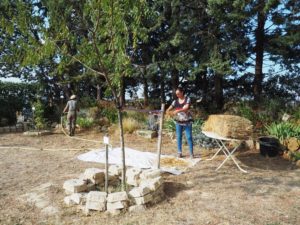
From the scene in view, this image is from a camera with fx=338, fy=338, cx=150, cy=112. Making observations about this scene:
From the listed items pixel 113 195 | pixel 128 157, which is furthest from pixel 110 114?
pixel 113 195

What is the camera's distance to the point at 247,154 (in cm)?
768

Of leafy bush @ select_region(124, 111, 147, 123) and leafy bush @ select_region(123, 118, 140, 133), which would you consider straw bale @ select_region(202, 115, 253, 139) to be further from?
leafy bush @ select_region(124, 111, 147, 123)

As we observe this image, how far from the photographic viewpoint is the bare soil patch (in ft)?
13.1

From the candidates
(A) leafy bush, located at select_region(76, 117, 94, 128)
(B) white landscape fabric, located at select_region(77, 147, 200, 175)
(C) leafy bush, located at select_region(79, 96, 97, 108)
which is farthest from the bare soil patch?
(C) leafy bush, located at select_region(79, 96, 97, 108)

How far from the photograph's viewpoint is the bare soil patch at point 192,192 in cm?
400

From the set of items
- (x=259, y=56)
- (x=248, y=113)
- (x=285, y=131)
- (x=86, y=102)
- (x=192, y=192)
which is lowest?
(x=192, y=192)

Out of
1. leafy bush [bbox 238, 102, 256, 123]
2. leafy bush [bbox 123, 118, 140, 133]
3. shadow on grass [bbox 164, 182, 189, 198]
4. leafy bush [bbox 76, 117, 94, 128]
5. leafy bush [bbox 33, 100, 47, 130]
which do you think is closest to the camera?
shadow on grass [bbox 164, 182, 189, 198]

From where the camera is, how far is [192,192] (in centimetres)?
479

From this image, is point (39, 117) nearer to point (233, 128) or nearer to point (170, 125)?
point (170, 125)

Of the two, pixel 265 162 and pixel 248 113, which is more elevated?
pixel 248 113

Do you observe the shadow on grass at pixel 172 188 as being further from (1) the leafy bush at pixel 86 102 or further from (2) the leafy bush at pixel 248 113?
(1) the leafy bush at pixel 86 102

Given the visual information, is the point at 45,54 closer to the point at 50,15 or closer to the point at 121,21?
the point at 50,15

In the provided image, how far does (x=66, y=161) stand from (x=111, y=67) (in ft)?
10.8

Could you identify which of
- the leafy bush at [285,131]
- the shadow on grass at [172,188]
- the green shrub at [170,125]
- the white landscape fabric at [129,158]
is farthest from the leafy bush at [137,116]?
the shadow on grass at [172,188]
